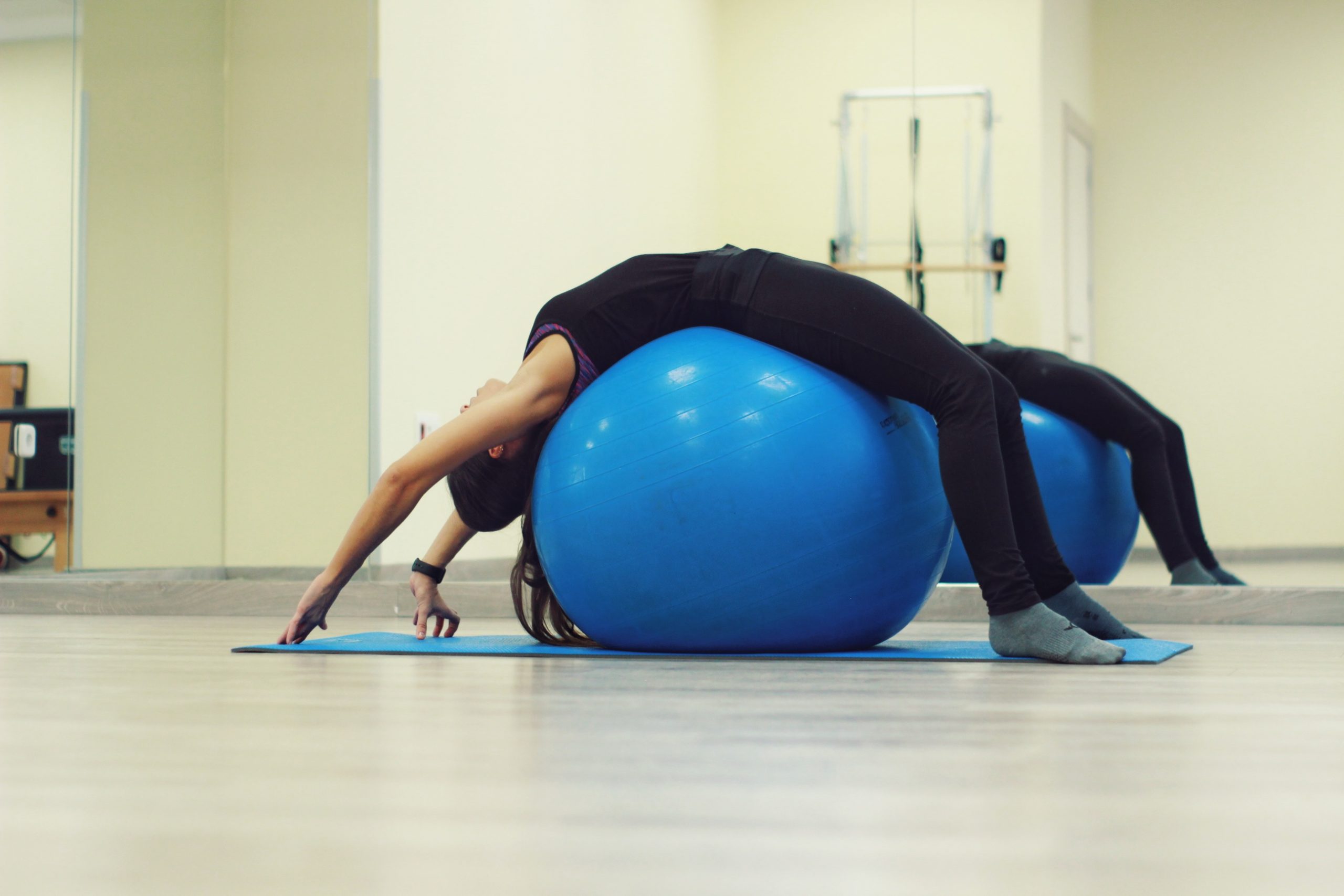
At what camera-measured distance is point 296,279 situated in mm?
4277

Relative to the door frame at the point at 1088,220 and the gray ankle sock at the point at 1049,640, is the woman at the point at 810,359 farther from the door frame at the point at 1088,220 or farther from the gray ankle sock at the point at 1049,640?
the door frame at the point at 1088,220

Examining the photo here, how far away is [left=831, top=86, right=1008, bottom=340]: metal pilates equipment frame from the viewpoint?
3.96 meters

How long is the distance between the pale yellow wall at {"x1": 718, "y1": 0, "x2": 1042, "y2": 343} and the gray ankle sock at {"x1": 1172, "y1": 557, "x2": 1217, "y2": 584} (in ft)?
2.68

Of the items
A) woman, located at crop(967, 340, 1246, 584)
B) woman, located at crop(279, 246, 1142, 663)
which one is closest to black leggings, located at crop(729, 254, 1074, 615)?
woman, located at crop(279, 246, 1142, 663)

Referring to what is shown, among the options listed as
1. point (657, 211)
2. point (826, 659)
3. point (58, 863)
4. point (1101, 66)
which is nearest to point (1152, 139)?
point (1101, 66)

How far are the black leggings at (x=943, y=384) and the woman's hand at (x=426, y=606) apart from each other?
85cm

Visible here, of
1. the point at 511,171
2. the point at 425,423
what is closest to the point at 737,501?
the point at 425,423

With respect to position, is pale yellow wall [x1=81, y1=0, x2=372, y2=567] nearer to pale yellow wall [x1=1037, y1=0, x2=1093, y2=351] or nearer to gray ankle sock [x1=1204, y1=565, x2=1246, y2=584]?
pale yellow wall [x1=1037, y1=0, x2=1093, y2=351]

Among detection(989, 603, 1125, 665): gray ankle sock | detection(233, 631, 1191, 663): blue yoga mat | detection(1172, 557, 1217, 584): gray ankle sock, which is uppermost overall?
detection(989, 603, 1125, 665): gray ankle sock

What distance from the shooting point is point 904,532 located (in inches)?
87.3

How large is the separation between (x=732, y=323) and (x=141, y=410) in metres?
2.75

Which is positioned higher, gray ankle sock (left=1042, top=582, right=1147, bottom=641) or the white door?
the white door

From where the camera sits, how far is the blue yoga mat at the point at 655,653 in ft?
7.38

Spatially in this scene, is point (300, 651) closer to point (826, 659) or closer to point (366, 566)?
point (826, 659)
